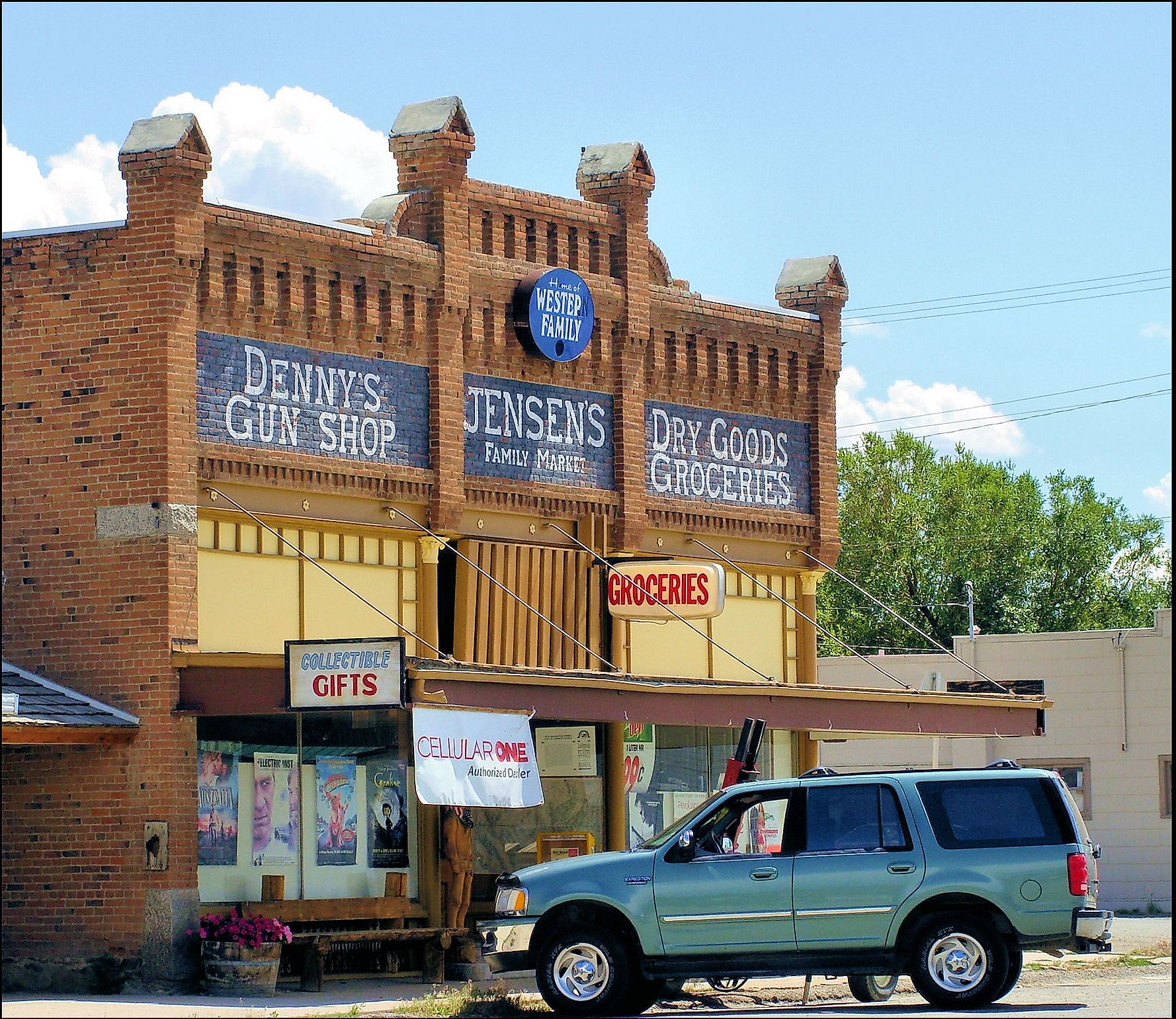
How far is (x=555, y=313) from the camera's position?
79.4 feet

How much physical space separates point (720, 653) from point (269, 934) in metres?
9.20

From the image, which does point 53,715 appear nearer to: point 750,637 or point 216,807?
point 216,807

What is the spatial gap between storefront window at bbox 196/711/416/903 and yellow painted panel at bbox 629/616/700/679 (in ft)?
14.4

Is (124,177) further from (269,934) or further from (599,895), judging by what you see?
(599,895)

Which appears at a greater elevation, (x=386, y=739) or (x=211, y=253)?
Answer: (x=211, y=253)

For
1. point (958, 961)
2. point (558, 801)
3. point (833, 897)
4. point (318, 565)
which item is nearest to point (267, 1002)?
point (318, 565)

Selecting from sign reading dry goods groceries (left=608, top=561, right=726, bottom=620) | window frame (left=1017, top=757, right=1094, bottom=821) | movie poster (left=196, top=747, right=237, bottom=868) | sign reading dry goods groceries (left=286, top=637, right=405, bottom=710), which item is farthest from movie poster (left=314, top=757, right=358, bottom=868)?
window frame (left=1017, top=757, right=1094, bottom=821)

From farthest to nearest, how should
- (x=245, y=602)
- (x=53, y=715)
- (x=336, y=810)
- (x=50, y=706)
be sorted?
(x=336, y=810)
(x=245, y=602)
(x=50, y=706)
(x=53, y=715)

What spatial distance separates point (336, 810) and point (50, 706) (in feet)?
11.6

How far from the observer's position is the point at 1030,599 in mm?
63156

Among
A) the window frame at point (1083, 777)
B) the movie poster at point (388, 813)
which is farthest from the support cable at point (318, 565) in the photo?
the window frame at point (1083, 777)

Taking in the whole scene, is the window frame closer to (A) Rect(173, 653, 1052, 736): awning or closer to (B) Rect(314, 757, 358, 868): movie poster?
(A) Rect(173, 653, 1052, 736): awning

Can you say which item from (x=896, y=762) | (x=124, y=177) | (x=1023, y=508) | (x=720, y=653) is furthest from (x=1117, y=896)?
(x=1023, y=508)

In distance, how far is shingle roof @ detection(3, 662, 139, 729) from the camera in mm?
18719
